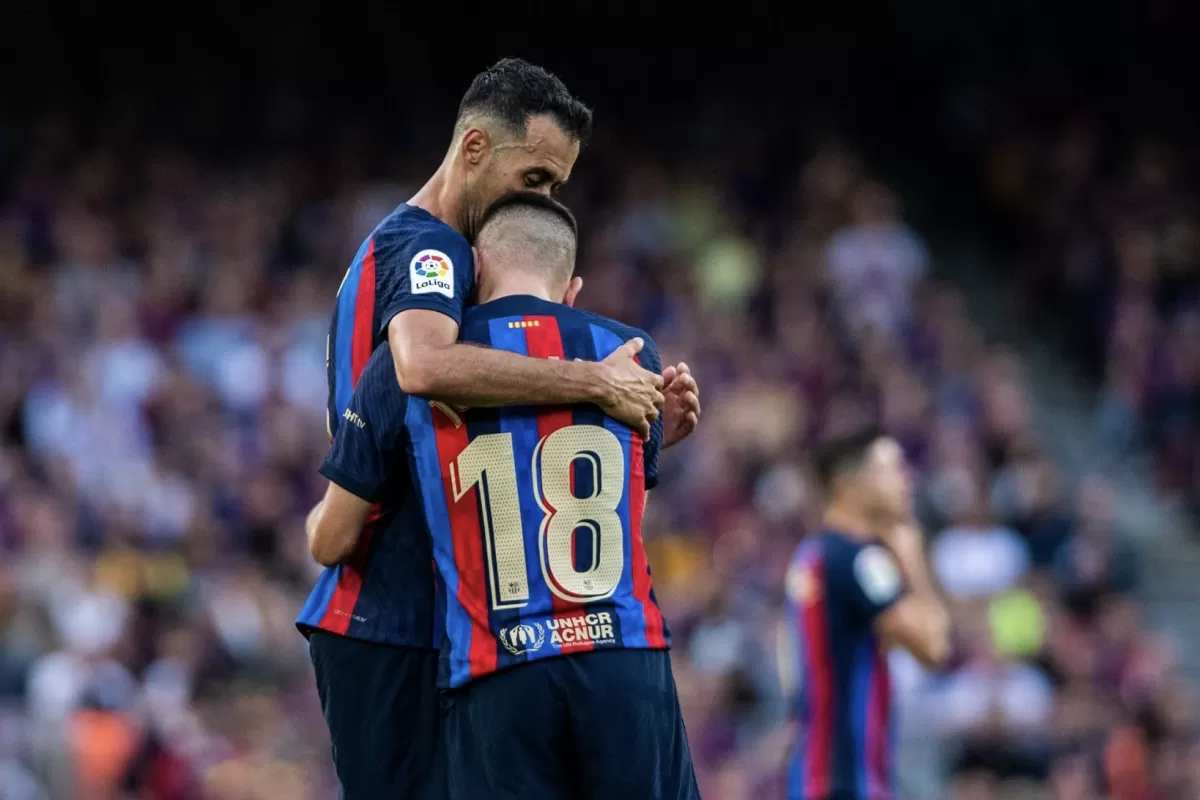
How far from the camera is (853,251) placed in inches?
601

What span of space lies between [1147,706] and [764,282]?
5.59 m

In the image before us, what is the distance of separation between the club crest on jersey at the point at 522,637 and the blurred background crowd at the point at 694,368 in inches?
244

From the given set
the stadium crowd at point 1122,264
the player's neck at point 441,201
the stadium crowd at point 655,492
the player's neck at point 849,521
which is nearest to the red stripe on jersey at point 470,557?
the player's neck at point 441,201

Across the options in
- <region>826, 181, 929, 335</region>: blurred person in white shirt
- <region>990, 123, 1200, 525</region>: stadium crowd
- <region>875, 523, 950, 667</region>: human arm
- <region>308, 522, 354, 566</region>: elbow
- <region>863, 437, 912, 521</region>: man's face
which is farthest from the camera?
<region>826, 181, 929, 335</region>: blurred person in white shirt

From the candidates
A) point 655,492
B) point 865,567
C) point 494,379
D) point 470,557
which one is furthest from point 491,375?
point 655,492

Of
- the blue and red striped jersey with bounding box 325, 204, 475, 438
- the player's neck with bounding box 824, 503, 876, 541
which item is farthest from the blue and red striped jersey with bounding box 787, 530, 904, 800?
the blue and red striped jersey with bounding box 325, 204, 475, 438

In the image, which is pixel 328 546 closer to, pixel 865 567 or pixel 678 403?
pixel 678 403

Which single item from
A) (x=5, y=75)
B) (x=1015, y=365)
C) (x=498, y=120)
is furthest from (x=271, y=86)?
(x=498, y=120)

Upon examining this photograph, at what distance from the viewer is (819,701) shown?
734cm

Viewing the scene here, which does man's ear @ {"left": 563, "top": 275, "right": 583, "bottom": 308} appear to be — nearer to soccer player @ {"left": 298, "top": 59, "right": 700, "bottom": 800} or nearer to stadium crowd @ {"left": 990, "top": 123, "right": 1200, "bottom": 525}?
soccer player @ {"left": 298, "top": 59, "right": 700, "bottom": 800}

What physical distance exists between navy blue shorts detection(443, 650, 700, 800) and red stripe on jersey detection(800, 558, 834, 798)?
10.6 feet

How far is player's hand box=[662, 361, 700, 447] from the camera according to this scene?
475cm

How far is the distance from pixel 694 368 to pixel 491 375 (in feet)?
31.4

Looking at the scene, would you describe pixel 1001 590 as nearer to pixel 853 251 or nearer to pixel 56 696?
pixel 853 251
